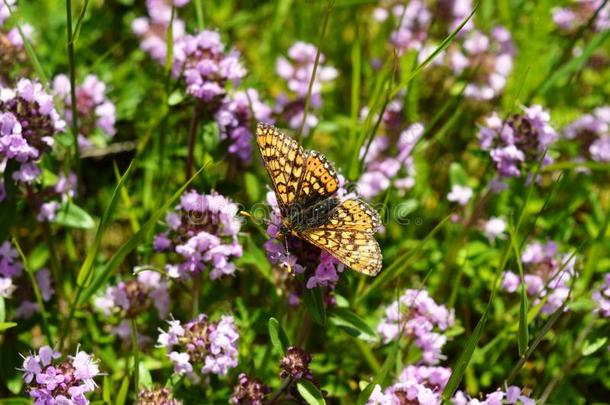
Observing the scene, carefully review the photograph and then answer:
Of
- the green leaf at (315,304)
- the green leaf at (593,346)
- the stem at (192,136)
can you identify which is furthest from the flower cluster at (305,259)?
the green leaf at (593,346)

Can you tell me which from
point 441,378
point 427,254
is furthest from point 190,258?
point 427,254

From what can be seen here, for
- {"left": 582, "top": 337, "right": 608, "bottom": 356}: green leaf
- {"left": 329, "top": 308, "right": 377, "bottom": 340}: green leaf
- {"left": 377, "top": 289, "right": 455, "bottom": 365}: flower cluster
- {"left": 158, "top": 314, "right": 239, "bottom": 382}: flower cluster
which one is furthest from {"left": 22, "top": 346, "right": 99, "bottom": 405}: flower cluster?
{"left": 582, "top": 337, "right": 608, "bottom": 356}: green leaf

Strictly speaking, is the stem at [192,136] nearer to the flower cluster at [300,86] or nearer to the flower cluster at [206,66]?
the flower cluster at [206,66]

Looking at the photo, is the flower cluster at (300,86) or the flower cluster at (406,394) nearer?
the flower cluster at (406,394)

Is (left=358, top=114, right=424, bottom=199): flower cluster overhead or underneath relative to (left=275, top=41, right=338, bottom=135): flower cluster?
underneath

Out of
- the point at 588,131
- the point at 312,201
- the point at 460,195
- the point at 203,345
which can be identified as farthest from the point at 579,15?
the point at 203,345

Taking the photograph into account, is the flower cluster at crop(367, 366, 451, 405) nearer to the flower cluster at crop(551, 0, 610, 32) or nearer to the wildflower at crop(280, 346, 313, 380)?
the wildflower at crop(280, 346, 313, 380)

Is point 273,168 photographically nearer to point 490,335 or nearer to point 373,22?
point 490,335
